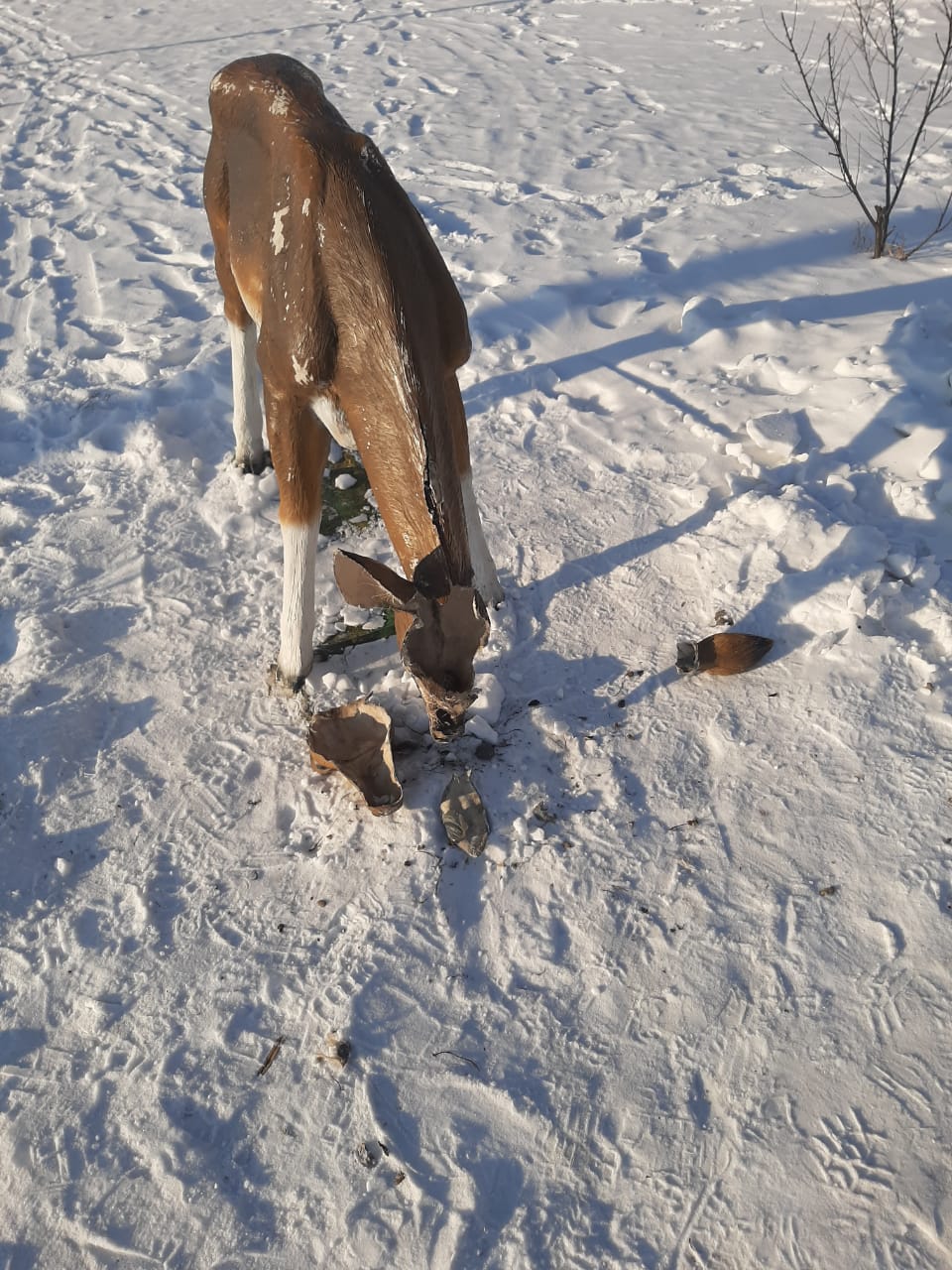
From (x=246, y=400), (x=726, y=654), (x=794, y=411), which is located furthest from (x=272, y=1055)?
(x=794, y=411)

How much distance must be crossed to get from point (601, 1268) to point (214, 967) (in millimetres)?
1470

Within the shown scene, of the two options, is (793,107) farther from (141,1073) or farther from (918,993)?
(141,1073)

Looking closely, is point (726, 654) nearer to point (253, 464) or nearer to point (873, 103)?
point (253, 464)

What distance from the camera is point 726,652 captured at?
3604mm

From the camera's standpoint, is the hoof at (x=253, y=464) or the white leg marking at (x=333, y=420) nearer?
the white leg marking at (x=333, y=420)

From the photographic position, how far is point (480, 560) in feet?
12.8

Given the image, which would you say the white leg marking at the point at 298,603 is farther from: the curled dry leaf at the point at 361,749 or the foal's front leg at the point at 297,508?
the curled dry leaf at the point at 361,749

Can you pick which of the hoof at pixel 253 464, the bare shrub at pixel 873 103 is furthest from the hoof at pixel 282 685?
the bare shrub at pixel 873 103

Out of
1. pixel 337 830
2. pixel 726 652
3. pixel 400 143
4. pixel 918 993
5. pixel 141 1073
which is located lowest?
pixel 141 1073

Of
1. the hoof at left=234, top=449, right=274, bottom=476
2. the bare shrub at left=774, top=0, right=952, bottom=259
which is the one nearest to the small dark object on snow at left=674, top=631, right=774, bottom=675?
the hoof at left=234, top=449, right=274, bottom=476

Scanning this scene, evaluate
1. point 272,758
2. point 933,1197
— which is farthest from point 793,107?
point 933,1197

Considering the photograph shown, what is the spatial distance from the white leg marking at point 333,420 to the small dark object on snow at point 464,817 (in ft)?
4.24

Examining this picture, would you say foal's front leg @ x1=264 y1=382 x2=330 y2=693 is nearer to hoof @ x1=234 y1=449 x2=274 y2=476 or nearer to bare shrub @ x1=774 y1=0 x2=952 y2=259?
hoof @ x1=234 y1=449 x2=274 y2=476

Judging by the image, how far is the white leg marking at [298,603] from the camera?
3.42 m
